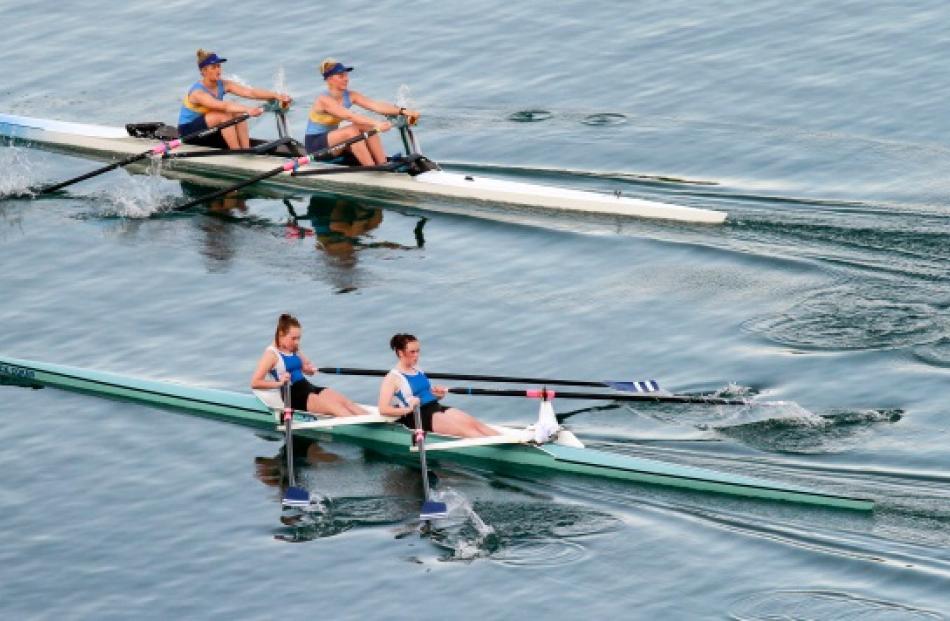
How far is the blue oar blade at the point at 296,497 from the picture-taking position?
1964 cm

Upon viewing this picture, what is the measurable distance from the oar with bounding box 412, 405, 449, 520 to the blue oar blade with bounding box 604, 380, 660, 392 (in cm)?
235

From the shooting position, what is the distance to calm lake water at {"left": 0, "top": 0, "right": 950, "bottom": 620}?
18234 millimetres

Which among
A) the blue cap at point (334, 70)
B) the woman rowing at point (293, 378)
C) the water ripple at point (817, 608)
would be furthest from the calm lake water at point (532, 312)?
the blue cap at point (334, 70)

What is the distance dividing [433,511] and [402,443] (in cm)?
175

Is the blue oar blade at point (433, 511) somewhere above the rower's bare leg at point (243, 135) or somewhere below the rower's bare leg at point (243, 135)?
below

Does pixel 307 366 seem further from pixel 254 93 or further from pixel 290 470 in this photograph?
pixel 254 93

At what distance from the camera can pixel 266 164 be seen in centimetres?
3039

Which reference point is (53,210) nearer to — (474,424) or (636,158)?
(636,158)

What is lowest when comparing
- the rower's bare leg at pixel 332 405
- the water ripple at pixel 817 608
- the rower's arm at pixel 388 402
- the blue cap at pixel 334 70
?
the water ripple at pixel 817 608

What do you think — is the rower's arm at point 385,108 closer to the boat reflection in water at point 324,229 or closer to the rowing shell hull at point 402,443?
the boat reflection in water at point 324,229

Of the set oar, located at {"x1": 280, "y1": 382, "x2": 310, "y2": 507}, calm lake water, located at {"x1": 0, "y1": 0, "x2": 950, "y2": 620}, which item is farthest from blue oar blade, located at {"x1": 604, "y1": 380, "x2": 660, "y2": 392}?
oar, located at {"x1": 280, "y1": 382, "x2": 310, "y2": 507}

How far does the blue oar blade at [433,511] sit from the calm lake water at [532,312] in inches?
7.3

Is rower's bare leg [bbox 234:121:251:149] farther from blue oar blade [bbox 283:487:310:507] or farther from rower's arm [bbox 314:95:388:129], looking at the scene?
blue oar blade [bbox 283:487:310:507]

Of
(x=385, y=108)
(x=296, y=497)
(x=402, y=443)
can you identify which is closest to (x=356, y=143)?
(x=385, y=108)
